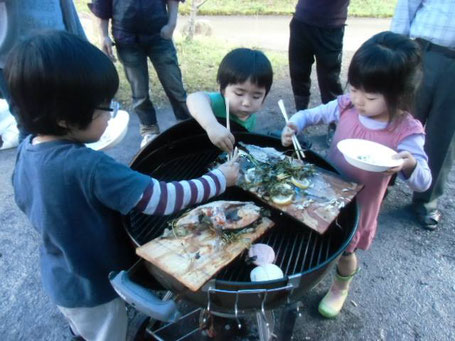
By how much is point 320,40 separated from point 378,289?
2.87 m

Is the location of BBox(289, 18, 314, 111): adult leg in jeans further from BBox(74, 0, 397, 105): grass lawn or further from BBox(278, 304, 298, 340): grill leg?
BBox(278, 304, 298, 340): grill leg

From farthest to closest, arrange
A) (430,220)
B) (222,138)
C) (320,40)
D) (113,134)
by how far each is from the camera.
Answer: (320,40)
(430,220)
(113,134)
(222,138)

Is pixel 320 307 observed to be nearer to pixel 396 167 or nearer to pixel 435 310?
pixel 435 310

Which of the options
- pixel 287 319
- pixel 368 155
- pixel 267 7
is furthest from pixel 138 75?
pixel 267 7

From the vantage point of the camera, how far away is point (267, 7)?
567 inches

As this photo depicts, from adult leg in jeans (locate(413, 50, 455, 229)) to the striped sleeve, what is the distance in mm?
2124

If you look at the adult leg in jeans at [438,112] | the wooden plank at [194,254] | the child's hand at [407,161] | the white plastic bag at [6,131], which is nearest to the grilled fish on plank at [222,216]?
the wooden plank at [194,254]

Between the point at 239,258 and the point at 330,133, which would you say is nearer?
the point at 239,258

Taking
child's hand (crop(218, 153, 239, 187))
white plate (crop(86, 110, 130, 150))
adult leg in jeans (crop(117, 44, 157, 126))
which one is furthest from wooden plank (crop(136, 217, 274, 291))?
adult leg in jeans (crop(117, 44, 157, 126))

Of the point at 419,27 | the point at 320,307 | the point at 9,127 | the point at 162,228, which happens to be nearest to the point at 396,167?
the point at 162,228

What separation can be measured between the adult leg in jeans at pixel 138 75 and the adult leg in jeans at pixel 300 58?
1906 millimetres

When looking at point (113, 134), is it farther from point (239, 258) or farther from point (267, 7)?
point (267, 7)

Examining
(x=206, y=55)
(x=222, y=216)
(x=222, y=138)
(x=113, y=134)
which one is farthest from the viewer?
(x=206, y=55)

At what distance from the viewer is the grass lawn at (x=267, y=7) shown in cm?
1327
